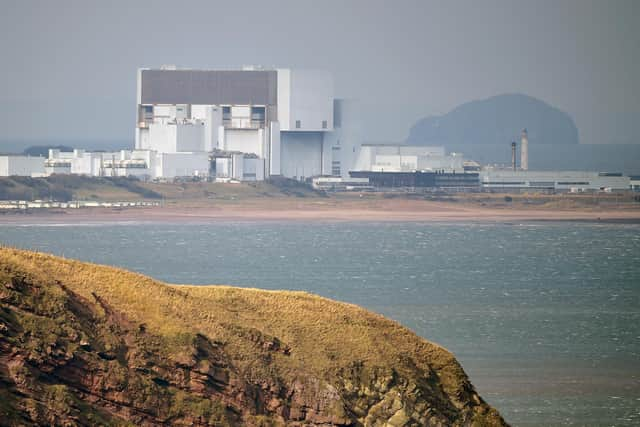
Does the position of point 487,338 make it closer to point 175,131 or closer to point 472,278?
point 472,278

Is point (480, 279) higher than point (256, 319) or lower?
lower

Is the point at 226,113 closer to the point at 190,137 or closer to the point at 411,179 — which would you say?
the point at 190,137

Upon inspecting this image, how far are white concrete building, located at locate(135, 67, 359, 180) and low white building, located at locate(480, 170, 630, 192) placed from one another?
22.0 meters

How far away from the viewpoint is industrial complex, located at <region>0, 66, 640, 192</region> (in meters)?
141

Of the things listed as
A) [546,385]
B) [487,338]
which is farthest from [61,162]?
[546,385]

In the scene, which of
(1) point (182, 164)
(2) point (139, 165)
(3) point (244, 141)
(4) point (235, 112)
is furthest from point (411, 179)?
(2) point (139, 165)

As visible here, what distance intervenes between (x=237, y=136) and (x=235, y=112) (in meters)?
2.31

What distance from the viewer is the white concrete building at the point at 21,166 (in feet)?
459

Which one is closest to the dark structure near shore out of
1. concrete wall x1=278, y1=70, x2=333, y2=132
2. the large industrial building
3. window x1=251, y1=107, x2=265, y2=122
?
the large industrial building

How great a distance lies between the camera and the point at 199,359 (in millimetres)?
24656

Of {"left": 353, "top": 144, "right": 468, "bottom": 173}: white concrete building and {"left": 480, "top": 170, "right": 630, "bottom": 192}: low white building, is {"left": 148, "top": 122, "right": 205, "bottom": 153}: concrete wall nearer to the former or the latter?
{"left": 353, "top": 144, "right": 468, "bottom": 173}: white concrete building

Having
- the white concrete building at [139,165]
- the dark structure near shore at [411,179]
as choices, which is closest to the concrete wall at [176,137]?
the white concrete building at [139,165]

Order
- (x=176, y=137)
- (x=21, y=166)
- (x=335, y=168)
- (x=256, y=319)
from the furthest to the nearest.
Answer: (x=335, y=168) → (x=21, y=166) → (x=176, y=137) → (x=256, y=319)

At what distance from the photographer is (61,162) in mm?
146875
